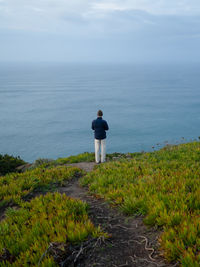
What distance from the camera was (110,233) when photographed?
14.2 feet

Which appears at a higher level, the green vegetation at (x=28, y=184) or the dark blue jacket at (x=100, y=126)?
the dark blue jacket at (x=100, y=126)

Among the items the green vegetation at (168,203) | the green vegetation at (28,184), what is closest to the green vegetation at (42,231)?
the green vegetation at (168,203)

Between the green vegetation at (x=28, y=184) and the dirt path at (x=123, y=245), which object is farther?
the green vegetation at (x=28, y=184)

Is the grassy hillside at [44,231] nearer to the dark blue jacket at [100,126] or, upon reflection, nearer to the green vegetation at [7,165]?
the dark blue jacket at [100,126]

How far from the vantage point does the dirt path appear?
347 cm

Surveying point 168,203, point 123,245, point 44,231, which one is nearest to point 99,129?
point 168,203

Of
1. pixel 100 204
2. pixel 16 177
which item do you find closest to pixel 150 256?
pixel 100 204

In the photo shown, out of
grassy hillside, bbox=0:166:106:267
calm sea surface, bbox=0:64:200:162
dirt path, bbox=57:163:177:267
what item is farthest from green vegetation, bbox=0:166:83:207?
calm sea surface, bbox=0:64:200:162

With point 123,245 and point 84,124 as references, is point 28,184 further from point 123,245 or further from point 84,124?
point 84,124

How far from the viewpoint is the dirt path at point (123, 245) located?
11.4 ft

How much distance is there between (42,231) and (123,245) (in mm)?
1465

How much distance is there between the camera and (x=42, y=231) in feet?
14.0

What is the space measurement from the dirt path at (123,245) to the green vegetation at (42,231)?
Answer: 284 millimetres

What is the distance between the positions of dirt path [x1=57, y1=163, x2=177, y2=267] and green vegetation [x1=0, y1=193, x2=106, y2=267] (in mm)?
284
